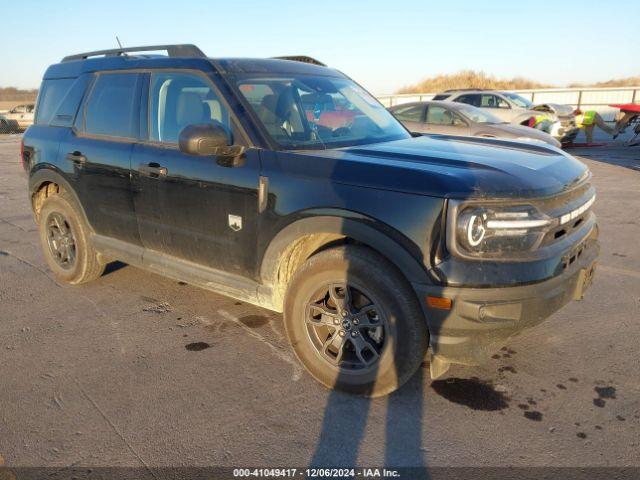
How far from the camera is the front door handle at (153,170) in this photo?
11.7 ft

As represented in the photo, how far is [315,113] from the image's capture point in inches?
144

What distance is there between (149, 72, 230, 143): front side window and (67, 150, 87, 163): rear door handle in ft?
2.68

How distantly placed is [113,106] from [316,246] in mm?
2192

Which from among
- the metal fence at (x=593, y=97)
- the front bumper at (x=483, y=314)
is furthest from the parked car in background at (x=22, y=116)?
the front bumper at (x=483, y=314)

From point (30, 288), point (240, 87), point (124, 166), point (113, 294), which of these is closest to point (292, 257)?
point (240, 87)

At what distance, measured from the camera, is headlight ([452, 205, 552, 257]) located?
2.44 metres

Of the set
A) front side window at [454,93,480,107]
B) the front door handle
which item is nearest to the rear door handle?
the front door handle

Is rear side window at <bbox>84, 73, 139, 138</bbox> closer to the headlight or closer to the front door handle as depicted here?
the front door handle

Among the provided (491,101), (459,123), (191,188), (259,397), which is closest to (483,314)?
(259,397)

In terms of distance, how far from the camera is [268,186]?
120 inches

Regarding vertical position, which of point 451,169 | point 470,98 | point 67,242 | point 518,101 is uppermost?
point 470,98

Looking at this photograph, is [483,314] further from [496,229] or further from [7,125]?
[7,125]

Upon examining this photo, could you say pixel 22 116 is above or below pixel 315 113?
below

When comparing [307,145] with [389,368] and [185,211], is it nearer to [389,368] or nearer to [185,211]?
[185,211]
